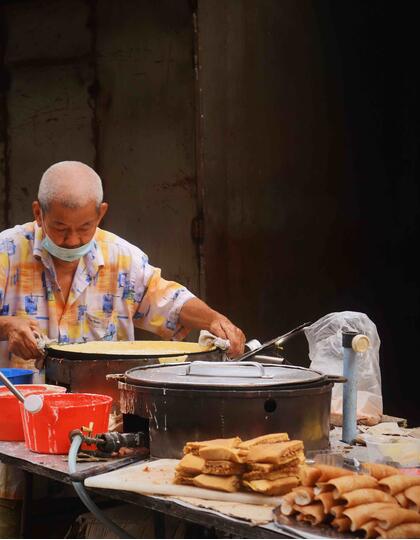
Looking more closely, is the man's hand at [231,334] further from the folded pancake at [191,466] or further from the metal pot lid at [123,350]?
the folded pancake at [191,466]

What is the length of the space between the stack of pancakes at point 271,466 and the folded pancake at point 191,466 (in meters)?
0.13

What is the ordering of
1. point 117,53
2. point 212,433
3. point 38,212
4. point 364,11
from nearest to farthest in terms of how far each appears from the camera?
1. point 212,433
2. point 38,212
3. point 117,53
4. point 364,11

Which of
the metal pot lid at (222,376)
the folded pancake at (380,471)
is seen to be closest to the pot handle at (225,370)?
the metal pot lid at (222,376)

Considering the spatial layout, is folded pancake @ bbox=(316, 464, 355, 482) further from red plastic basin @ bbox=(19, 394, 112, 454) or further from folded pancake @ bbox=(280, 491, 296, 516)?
red plastic basin @ bbox=(19, 394, 112, 454)

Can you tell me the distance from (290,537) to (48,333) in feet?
8.77

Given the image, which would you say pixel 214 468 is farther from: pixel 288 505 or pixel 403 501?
pixel 403 501

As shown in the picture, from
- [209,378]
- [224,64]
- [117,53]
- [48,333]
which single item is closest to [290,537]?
[209,378]

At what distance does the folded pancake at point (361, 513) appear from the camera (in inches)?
77.6

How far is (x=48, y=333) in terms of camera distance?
4430mm

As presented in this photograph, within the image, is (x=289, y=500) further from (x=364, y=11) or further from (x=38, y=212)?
(x=364, y=11)

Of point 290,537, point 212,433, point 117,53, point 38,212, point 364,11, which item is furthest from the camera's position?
point 364,11

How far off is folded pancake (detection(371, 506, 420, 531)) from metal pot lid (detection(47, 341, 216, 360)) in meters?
1.43

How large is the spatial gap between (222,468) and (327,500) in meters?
0.35

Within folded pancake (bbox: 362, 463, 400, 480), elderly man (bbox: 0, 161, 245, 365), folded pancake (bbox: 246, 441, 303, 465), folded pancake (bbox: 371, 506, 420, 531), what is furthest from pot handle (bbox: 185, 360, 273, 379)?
elderly man (bbox: 0, 161, 245, 365)
